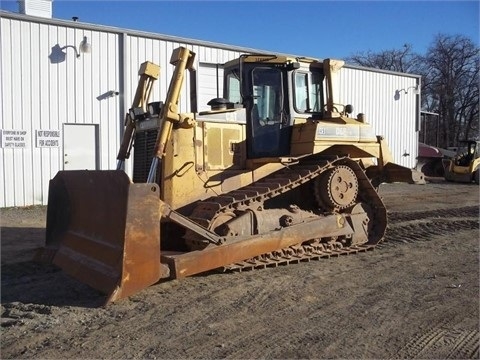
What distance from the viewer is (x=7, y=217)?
12578mm

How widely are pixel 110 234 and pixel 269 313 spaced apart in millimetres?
Answer: 2015

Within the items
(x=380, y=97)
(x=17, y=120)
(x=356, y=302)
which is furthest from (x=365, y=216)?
(x=380, y=97)

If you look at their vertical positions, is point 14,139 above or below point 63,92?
below

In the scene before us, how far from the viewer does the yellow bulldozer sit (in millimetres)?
5992

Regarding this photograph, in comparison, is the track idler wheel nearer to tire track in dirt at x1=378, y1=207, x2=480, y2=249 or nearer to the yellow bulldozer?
the yellow bulldozer

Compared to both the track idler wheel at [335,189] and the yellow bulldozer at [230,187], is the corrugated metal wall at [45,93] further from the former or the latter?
the track idler wheel at [335,189]

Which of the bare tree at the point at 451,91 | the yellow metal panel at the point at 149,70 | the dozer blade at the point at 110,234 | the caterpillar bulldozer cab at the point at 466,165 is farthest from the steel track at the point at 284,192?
the bare tree at the point at 451,91

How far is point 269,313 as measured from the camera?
538 cm

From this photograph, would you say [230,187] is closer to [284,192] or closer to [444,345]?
[284,192]

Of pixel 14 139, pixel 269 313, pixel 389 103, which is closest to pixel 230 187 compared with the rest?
pixel 269 313

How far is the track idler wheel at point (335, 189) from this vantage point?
8078 millimetres

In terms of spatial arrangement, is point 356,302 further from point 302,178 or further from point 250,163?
point 250,163

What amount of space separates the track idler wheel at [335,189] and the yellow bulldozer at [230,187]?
2cm

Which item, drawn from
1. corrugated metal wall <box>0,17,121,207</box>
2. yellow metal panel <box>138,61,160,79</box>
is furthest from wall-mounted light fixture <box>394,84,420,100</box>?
yellow metal panel <box>138,61,160,79</box>
